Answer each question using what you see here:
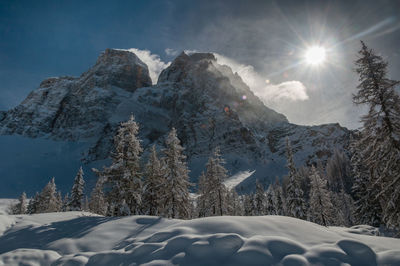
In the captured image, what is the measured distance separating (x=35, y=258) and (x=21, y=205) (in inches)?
2254

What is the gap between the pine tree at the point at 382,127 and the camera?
1237cm

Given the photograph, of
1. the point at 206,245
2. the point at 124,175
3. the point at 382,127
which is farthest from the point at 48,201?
the point at 382,127

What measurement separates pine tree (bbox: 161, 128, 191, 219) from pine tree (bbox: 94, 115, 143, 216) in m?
3.26

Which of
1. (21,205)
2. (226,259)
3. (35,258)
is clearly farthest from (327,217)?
(21,205)

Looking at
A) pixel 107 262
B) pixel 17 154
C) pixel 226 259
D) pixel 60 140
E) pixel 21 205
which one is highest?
pixel 60 140

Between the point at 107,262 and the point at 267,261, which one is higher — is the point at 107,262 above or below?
below

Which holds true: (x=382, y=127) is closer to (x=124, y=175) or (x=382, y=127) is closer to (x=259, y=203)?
(x=124, y=175)

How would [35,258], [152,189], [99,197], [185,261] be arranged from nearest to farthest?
[185,261] < [35,258] < [152,189] < [99,197]

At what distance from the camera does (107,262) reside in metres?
6.57

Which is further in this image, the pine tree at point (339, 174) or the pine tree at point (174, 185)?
the pine tree at point (339, 174)

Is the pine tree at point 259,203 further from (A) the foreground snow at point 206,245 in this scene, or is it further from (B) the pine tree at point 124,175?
(A) the foreground snow at point 206,245

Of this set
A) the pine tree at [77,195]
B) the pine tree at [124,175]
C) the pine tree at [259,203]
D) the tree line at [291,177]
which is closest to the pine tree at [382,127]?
the tree line at [291,177]

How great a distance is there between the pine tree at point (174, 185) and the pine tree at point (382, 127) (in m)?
16.6

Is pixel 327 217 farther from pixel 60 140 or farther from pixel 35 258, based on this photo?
pixel 60 140
